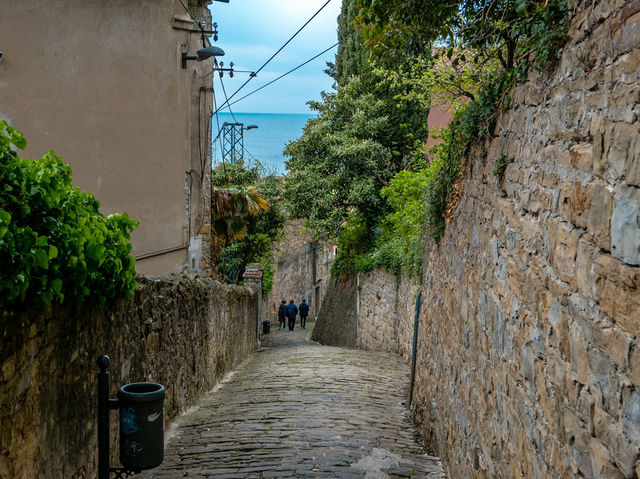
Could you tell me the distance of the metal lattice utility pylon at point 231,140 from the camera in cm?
2230

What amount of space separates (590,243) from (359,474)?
3.62 meters

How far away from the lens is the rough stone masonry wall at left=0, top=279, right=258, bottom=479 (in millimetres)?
3217

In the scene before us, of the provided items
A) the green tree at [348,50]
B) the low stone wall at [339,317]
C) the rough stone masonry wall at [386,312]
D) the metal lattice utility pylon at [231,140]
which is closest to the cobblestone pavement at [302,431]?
the rough stone masonry wall at [386,312]

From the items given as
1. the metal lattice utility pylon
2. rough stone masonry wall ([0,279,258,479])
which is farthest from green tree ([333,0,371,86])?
rough stone masonry wall ([0,279,258,479])

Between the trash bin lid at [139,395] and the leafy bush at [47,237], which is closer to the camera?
the leafy bush at [47,237]

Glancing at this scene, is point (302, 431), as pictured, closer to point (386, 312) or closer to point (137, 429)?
point (137, 429)

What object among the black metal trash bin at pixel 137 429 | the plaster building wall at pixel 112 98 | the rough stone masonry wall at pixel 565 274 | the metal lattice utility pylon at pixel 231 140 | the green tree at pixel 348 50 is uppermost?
the green tree at pixel 348 50

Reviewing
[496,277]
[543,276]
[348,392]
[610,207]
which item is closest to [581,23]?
A: [610,207]

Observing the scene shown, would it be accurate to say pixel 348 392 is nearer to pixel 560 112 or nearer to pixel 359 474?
pixel 359 474

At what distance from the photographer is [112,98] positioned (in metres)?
9.62

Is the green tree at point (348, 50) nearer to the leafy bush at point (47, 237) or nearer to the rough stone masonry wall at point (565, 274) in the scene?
the rough stone masonry wall at point (565, 274)

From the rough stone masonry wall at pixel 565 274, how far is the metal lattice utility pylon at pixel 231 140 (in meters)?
18.3

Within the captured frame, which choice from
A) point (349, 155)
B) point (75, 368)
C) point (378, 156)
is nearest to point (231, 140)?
point (349, 155)

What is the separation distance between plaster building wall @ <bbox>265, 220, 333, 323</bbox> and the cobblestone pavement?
1891 centimetres
